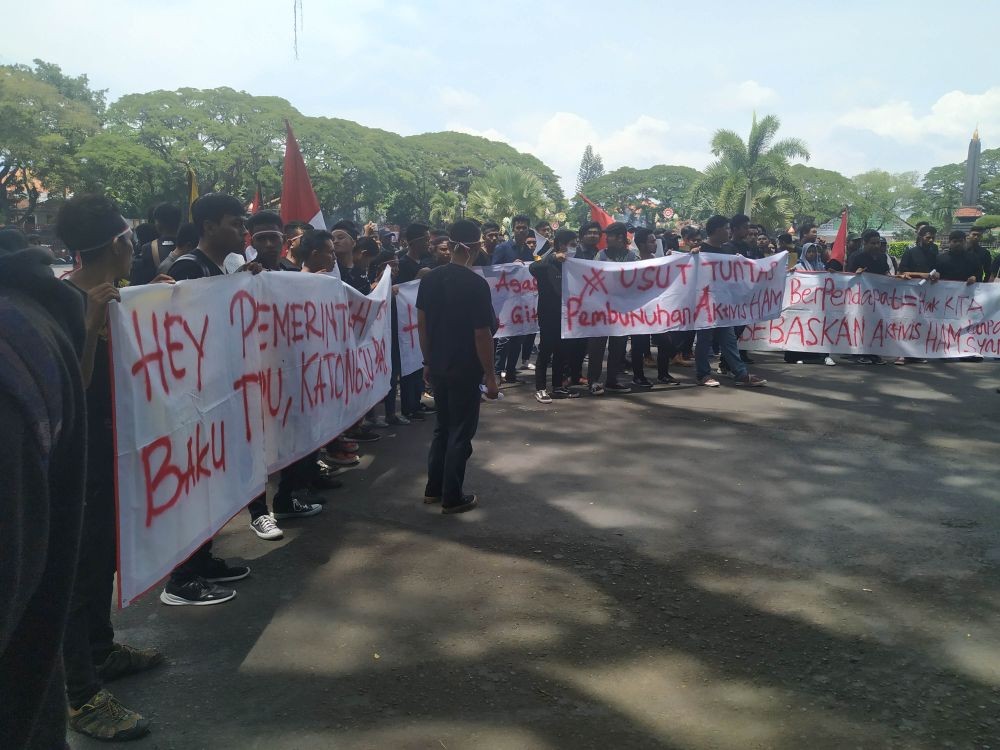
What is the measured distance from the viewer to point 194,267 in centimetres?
405

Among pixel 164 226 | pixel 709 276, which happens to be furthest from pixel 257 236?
pixel 709 276

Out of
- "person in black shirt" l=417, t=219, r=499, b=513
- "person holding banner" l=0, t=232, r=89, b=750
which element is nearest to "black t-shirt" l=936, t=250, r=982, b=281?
"person in black shirt" l=417, t=219, r=499, b=513

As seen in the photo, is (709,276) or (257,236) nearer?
(257,236)

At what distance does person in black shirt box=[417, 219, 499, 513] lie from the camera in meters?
5.32

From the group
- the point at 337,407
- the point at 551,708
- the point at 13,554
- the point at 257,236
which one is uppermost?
the point at 257,236

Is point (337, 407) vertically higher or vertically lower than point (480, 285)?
lower

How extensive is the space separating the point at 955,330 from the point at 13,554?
41.0ft

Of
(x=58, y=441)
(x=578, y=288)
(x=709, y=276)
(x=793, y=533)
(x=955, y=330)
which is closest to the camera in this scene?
(x=58, y=441)

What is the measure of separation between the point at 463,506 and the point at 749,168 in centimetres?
4407

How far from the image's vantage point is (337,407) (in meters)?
5.72

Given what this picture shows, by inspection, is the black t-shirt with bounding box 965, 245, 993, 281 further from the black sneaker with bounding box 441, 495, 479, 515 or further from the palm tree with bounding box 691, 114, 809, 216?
the palm tree with bounding box 691, 114, 809, 216

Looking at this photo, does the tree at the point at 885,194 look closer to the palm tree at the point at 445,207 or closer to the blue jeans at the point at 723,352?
the palm tree at the point at 445,207

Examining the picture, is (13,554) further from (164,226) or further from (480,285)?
(164,226)

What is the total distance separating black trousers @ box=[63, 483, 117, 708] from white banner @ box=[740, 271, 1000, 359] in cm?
957
